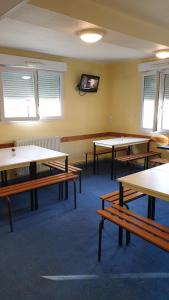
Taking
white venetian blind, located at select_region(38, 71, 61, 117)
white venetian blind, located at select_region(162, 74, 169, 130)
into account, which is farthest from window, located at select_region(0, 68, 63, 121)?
white venetian blind, located at select_region(162, 74, 169, 130)

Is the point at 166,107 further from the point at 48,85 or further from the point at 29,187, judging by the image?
the point at 29,187

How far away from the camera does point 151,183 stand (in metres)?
2.06

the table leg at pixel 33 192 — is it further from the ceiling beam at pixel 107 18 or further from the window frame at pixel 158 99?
the window frame at pixel 158 99

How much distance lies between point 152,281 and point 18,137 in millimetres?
3233

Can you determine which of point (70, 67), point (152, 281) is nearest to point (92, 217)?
point (152, 281)

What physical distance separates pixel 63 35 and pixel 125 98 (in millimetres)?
2512

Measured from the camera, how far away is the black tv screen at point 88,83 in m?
4.94

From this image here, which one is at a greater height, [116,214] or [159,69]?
[159,69]

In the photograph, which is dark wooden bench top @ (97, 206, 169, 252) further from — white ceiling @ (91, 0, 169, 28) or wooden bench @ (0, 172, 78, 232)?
white ceiling @ (91, 0, 169, 28)

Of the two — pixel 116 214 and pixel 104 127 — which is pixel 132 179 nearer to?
pixel 116 214

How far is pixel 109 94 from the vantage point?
5.66 metres

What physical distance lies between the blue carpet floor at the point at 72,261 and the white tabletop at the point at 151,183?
0.65 m

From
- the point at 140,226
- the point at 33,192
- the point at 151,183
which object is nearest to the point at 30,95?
the point at 33,192

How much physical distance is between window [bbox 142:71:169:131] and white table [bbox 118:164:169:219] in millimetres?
2572
